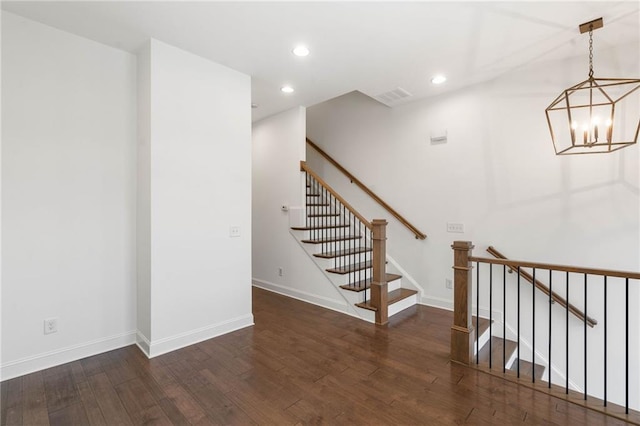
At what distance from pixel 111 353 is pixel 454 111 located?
471cm

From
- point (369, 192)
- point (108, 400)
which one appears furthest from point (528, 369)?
point (108, 400)

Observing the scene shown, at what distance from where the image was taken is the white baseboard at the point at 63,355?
7.76ft

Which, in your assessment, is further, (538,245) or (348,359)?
(538,245)

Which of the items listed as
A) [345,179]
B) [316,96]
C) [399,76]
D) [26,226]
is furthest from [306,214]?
[26,226]

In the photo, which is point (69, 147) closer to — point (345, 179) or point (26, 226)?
point (26, 226)

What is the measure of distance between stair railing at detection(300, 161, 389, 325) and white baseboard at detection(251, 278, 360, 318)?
1.17 ft

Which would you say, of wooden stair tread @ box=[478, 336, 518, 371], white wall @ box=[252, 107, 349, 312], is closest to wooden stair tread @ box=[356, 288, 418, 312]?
white wall @ box=[252, 107, 349, 312]

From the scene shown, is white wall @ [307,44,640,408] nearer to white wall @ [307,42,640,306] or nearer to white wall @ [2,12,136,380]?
white wall @ [307,42,640,306]

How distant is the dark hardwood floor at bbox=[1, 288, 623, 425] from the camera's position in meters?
1.95

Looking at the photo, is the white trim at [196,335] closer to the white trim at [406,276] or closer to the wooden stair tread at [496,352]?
the white trim at [406,276]

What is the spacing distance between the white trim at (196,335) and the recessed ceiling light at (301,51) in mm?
2858

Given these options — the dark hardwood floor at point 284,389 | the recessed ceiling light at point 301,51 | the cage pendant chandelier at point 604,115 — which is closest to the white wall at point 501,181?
the cage pendant chandelier at point 604,115

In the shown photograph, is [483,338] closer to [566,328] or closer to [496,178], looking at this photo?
[566,328]

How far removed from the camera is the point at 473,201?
12.7ft
